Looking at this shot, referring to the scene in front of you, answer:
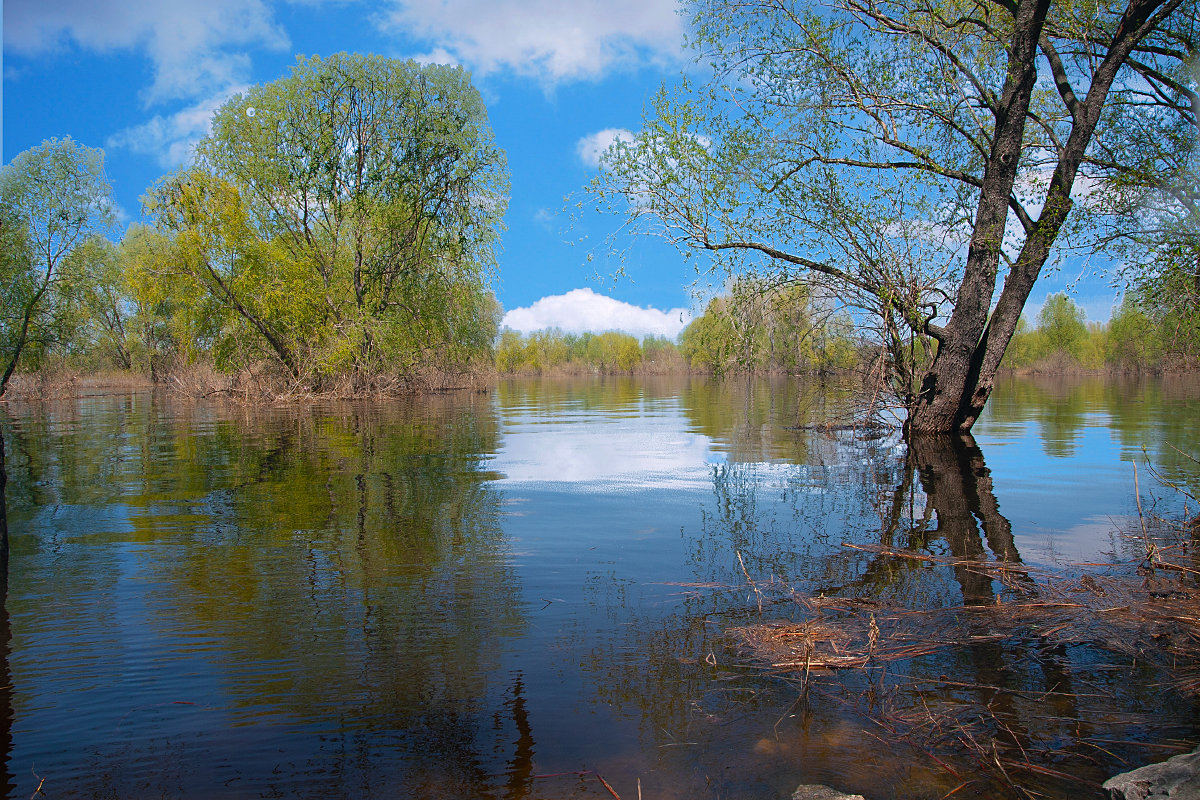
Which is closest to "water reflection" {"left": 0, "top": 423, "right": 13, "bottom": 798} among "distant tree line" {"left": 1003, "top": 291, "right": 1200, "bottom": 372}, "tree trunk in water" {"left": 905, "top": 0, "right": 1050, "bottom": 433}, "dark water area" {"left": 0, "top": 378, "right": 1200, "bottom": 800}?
"dark water area" {"left": 0, "top": 378, "right": 1200, "bottom": 800}

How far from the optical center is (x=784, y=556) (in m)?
5.43

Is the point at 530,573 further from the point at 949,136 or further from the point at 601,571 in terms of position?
the point at 949,136

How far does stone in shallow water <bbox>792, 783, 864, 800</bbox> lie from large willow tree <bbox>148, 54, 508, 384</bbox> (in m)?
28.6

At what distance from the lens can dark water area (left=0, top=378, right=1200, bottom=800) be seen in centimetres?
264

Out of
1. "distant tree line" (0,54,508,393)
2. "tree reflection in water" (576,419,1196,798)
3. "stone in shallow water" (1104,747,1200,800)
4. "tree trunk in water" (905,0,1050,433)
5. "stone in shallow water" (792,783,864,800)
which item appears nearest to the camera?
"stone in shallow water" (1104,747,1200,800)

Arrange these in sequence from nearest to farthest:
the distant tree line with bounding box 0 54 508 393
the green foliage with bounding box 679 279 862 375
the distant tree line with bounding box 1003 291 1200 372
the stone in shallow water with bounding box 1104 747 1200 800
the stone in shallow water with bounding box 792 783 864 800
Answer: the stone in shallow water with bounding box 1104 747 1200 800 → the stone in shallow water with bounding box 792 783 864 800 → the green foliage with bounding box 679 279 862 375 → the distant tree line with bounding box 0 54 508 393 → the distant tree line with bounding box 1003 291 1200 372

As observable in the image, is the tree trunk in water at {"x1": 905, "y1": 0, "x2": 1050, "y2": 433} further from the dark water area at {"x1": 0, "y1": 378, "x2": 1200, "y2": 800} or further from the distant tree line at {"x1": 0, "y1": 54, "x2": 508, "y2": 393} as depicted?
the distant tree line at {"x1": 0, "y1": 54, "x2": 508, "y2": 393}

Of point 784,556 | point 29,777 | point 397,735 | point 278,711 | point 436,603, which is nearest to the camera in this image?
point 29,777

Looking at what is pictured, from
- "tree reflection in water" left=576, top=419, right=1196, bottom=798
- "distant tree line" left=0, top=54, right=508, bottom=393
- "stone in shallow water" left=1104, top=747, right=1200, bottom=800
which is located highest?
"distant tree line" left=0, top=54, right=508, bottom=393

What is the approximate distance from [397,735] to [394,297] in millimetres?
31482

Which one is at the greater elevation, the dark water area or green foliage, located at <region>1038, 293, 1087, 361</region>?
green foliage, located at <region>1038, 293, 1087, 361</region>

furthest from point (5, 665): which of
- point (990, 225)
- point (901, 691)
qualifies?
point (990, 225)

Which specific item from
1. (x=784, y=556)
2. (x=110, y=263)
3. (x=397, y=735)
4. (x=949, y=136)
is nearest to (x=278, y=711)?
(x=397, y=735)

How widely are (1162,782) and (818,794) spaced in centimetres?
116
